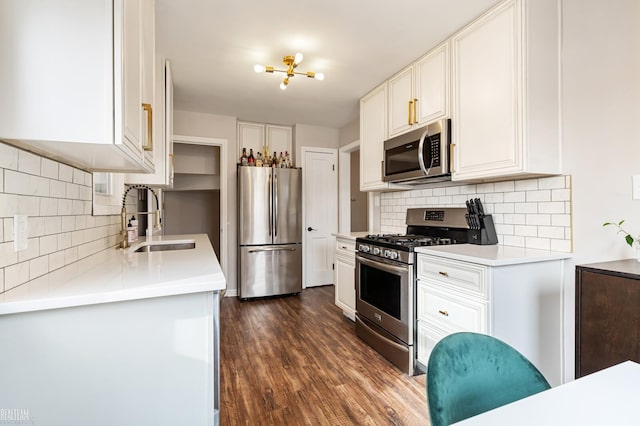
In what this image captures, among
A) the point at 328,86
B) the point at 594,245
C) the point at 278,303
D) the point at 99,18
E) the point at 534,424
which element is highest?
the point at 328,86

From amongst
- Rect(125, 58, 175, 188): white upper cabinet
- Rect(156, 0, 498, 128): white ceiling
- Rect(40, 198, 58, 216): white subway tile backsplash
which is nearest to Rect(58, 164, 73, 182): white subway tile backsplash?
Rect(40, 198, 58, 216): white subway tile backsplash

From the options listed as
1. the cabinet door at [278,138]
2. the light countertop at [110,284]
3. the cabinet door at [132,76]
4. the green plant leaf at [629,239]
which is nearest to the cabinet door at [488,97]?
the green plant leaf at [629,239]

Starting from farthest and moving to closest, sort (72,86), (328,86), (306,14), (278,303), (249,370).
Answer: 1. (278,303)
2. (328,86)
3. (249,370)
4. (306,14)
5. (72,86)

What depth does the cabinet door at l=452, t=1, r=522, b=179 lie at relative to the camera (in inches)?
73.5

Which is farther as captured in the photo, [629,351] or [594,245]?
[594,245]

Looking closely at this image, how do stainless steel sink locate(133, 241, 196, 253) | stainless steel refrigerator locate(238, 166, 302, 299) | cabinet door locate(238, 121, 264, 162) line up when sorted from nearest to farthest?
stainless steel sink locate(133, 241, 196, 253), stainless steel refrigerator locate(238, 166, 302, 299), cabinet door locate(238, 121, 264, 162)

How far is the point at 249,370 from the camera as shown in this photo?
2266 mm

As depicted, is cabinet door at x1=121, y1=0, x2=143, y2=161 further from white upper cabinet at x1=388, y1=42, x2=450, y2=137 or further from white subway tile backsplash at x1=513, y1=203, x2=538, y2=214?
white subway tile backsplash at x1=513, y1=203, x2=538, y2=214

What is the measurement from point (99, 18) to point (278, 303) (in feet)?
11.3

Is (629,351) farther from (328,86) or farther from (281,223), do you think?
(281,223)

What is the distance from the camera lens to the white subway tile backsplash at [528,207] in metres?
1.90

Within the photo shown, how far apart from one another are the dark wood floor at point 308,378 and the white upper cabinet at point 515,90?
1.52 metres

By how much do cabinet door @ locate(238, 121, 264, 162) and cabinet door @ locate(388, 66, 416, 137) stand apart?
2.18 m

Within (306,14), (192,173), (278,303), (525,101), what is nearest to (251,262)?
(278,303)
